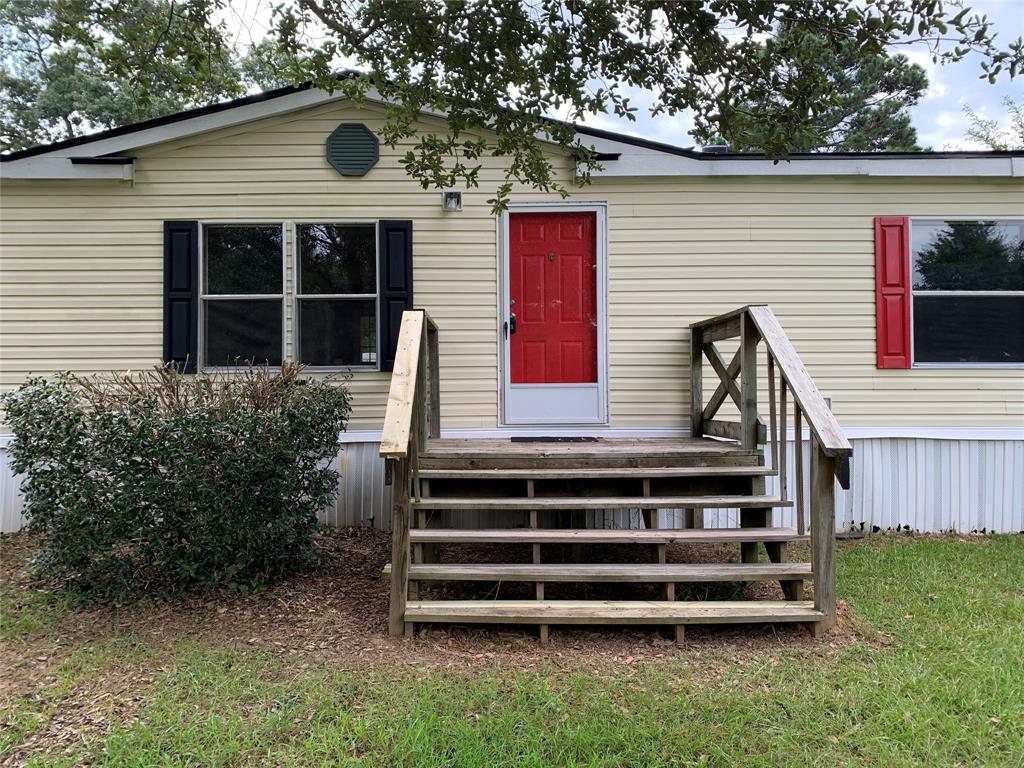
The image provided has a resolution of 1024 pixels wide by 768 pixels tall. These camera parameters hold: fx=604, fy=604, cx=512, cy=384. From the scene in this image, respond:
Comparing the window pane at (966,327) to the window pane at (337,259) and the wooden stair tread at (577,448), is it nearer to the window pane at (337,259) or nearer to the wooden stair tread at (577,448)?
the wooden stair tread at (577,448)

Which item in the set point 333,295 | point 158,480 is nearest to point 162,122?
point 333,295

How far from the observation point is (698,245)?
5281 millimetres

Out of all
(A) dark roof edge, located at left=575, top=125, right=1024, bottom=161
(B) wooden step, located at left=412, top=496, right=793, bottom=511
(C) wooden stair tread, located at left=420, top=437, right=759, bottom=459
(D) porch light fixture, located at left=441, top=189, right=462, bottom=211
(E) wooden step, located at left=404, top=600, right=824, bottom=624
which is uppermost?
(A) dark roof edge, located at left=575, top=125, right=1024, bottom=161

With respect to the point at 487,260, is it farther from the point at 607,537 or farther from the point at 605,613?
the point at 605,613

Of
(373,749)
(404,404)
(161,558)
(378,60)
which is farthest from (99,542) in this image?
(378,60)

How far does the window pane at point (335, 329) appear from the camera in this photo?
5.21m

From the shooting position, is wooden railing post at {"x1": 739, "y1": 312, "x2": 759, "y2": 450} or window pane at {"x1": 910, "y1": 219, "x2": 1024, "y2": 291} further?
window pane at {"x1": 910, "y1": 219, "x2": 1024, "y2": 291}

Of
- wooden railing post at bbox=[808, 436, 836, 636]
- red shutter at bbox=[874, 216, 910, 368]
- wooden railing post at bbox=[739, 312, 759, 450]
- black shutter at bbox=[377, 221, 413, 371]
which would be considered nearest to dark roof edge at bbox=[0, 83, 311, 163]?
black shutter at bbox=[377, 221, 413, 371]

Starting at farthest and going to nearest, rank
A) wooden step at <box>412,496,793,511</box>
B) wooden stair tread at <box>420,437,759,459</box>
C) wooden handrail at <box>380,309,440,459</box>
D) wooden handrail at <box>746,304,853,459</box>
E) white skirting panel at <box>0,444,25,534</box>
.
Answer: white skirting panel at <box>0,444,25,534</box>, wooden stair tread at <box>420,437,759,459</box>, wooden step at <box>412,496,793,511</box>, wooden handrail at <box>746,304,853,459</box>, wooden handrail at <box>380,309,440,459</box>

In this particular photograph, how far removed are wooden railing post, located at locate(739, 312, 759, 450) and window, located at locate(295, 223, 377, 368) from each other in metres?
2.96

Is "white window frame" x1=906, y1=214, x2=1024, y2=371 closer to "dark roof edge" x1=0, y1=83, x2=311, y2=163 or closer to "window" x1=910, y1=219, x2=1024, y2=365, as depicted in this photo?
"window" x1=910, y1=219, x2=1024, y2=365

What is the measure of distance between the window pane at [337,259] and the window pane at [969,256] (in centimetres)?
478

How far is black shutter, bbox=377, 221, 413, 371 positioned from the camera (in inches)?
202

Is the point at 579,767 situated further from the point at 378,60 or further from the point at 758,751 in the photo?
the point at 378,60
